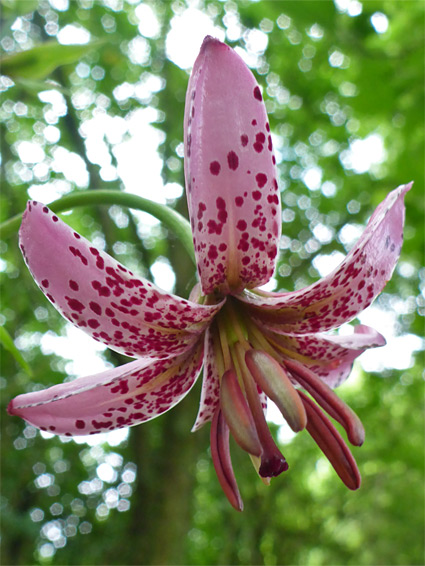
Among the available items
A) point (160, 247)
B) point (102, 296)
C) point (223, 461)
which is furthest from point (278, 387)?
point (160, 247)

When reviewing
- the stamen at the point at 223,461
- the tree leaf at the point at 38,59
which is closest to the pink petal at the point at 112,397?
the stamen at the point at 223,461

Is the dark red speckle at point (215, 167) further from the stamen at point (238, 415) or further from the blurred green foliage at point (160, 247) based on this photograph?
the blurred green foliage at point (160, 247)

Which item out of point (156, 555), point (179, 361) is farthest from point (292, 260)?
point (179, 361)

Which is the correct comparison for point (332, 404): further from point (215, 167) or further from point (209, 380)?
point (215, 167)

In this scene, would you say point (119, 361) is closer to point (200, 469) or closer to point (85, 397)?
point (85, 397)

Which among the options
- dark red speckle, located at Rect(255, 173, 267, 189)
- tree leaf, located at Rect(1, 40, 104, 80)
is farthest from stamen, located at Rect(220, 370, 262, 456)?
tree leaf, located at Rect(1, 40, 104, 80)
